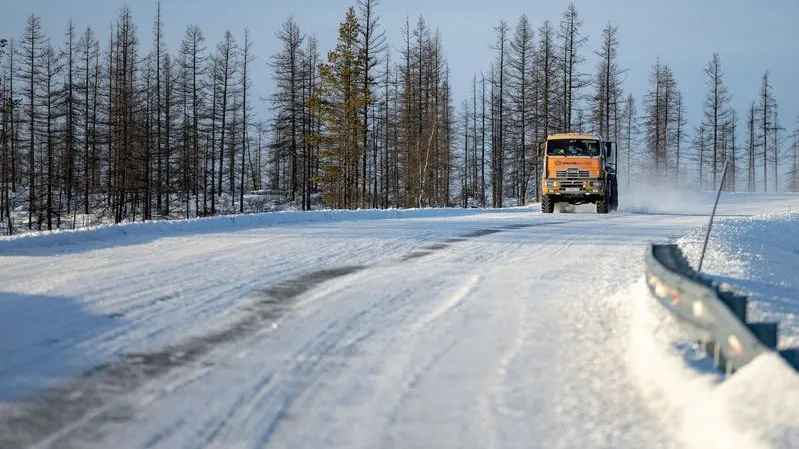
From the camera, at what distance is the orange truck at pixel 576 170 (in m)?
25.5

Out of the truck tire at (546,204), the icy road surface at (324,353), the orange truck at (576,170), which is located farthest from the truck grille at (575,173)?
the icy road surface at (324,353)

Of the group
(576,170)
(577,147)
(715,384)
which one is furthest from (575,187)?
(715,384)

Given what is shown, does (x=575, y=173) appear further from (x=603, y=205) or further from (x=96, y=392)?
(x=96, y=392)

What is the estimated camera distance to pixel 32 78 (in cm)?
5231

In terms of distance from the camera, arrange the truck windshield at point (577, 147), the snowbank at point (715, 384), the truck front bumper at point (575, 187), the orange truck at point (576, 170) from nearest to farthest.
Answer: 1. the snowbank at point (715, 384)
2. the truck front bumper at point (575, 187)
3. the orange truck at point (576, 170)
4. the truck windshield at point (577, 147)

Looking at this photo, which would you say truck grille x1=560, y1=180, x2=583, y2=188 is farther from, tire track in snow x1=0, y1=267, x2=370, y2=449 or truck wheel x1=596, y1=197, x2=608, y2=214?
tire track in snow x1=0, y1=267, x2=370, y2=449

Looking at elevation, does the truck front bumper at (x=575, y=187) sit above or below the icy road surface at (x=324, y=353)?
above

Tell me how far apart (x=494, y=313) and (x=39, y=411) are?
4133 millimetres

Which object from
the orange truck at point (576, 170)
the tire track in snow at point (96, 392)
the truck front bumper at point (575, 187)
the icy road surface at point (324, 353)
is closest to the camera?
the tire track in snow at point (96, 392)

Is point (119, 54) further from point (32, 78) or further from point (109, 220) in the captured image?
point (109, 220)

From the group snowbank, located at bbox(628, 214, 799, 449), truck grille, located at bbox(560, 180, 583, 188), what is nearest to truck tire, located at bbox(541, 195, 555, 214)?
truck grille, located at bbox(560, 180, 583, 188)

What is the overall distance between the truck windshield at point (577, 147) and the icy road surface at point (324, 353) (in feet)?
52.1

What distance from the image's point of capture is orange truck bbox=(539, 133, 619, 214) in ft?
83.7

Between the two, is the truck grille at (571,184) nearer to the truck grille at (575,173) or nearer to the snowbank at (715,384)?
the truck grille at (575,173)
